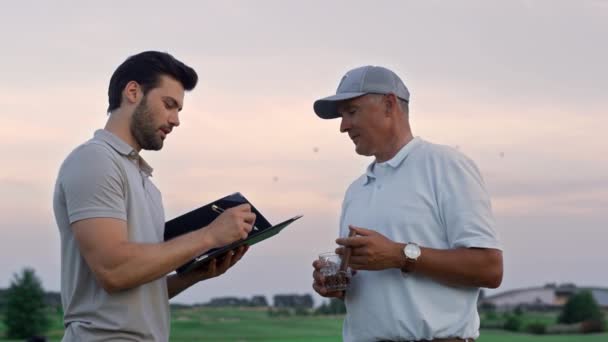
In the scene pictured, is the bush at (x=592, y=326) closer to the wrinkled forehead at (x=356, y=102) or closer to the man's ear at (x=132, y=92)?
the wrinkled forehead at (x=356, y=102)

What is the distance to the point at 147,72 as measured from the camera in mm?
5316

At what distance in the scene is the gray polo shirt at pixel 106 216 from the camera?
492 centimetres

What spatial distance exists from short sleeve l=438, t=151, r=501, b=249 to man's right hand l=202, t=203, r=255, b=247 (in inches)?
44.7

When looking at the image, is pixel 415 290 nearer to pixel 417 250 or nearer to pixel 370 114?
pixel 417 250

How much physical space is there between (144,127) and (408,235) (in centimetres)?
151

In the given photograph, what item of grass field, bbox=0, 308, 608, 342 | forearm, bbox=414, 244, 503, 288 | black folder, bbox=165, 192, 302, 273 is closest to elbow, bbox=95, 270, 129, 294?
black folder, bbox=165, 192, 302, 273

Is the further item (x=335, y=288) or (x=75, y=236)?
(x=335, y=288)

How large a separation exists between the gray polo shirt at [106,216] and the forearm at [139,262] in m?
0.14

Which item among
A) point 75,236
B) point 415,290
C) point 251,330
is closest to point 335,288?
point 415,290

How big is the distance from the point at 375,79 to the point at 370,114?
0.69ft

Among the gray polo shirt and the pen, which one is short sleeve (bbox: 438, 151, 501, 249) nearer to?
the pen

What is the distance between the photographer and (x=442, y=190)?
18.5 feet

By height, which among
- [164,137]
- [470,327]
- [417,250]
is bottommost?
[470,327]

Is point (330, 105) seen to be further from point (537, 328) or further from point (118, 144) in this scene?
point (537, 328)
